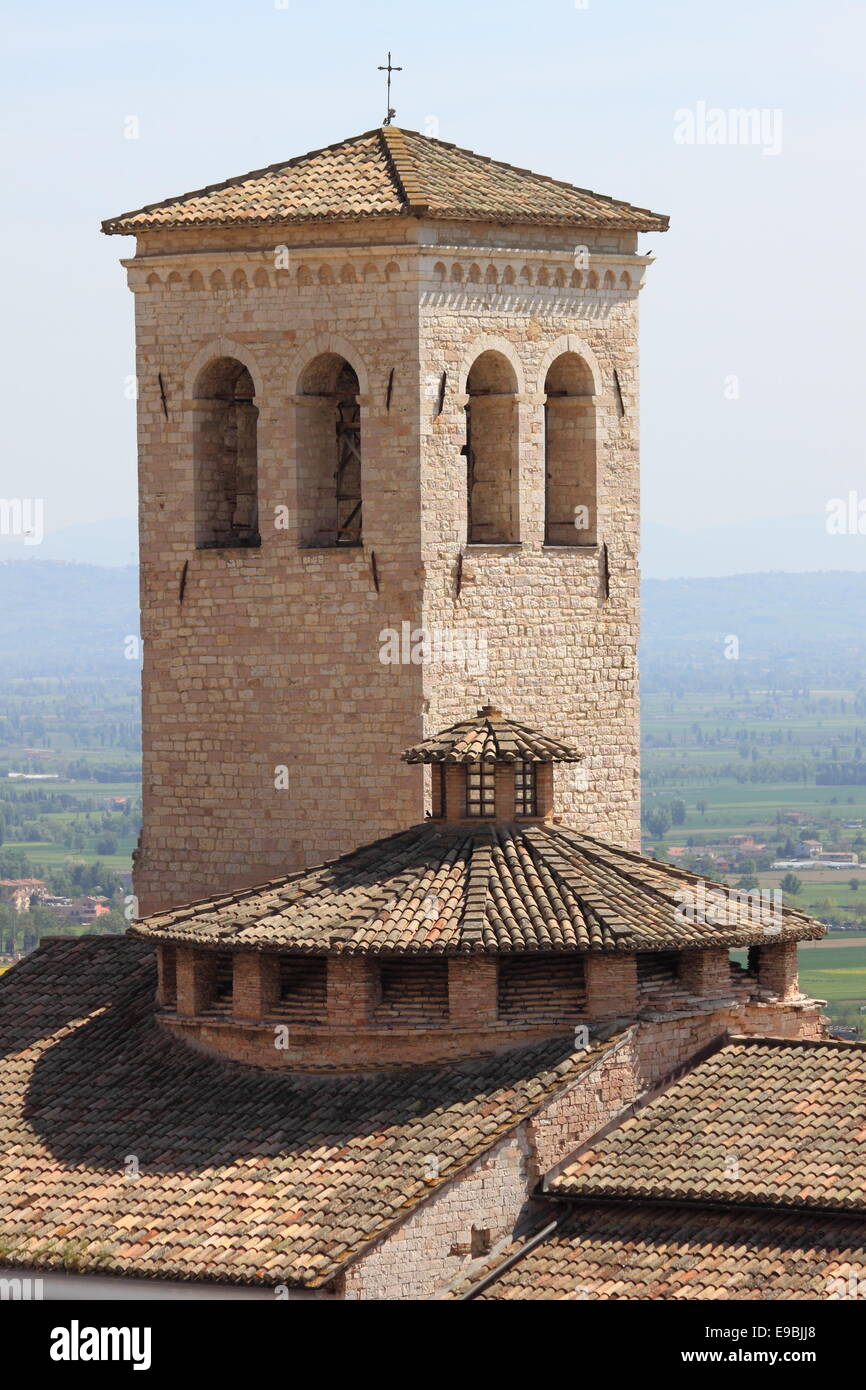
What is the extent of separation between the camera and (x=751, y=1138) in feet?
101

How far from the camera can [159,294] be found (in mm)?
36844

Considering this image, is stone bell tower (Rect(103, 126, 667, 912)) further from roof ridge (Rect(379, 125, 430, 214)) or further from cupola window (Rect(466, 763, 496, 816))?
cupola window (Rect(466, 763, 496, 816))

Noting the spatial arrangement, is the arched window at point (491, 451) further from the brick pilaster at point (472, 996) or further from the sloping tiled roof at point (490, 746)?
the brick pilaster at point (472, 996)

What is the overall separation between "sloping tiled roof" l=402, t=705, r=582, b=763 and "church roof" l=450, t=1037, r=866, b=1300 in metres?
3.67

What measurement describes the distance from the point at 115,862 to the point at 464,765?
100672mm

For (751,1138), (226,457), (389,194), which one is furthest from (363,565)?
(751,1138)

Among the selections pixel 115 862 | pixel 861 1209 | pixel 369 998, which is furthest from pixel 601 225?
pixel 115 862

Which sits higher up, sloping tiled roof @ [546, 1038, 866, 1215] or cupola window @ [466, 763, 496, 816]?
cupola window @ [466, 763, 496, 816]

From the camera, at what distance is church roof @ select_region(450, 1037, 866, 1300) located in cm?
2920

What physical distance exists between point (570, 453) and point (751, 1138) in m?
9.79

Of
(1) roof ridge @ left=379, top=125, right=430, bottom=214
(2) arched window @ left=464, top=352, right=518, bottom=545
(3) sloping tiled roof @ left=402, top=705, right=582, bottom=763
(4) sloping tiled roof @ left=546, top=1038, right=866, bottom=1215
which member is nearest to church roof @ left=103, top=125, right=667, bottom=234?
(1) roof ridge @ left=379, top=125, right=430, bottom=214

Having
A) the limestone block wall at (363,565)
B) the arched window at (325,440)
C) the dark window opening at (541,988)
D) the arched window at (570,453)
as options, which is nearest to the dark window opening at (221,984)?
the limestone block wall at (363,565)

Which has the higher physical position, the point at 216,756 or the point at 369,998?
the point at 216,756
